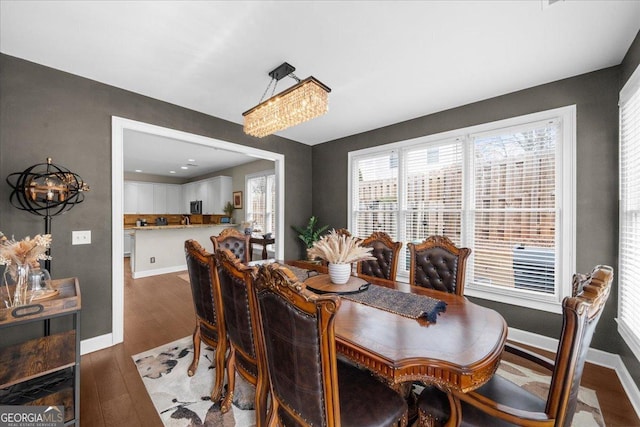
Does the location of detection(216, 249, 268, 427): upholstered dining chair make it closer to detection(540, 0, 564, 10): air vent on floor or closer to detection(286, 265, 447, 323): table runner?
detection(286, 265, 447, 323): table runner

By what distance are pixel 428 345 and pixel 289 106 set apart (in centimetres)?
189

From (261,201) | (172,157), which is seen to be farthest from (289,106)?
(172,157)

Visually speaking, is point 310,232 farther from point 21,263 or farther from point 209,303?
point 21,263

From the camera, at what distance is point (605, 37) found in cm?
198

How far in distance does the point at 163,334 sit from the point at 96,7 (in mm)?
2986

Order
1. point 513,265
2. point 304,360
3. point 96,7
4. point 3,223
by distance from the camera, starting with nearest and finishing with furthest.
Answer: point 304,360 < point 96,7 < point 3,223 < point 513,265

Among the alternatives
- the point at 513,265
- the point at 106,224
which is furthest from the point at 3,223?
the point at 513,265

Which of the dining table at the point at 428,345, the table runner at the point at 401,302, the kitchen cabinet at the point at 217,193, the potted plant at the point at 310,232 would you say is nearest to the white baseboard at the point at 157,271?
the kitchen cabinet at the point at 217,193

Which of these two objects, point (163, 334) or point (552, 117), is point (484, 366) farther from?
point (163, 334)

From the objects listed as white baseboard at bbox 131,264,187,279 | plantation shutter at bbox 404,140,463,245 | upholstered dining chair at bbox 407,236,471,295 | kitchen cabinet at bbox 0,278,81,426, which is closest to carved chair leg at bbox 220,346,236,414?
kitchen cabinet at bbox 0,278,81,426

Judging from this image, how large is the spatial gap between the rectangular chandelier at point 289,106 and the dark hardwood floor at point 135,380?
2.34m

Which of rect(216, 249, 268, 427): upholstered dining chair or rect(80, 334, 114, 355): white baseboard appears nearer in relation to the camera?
rect(216, 249, 268, 427): upholstered dining chair

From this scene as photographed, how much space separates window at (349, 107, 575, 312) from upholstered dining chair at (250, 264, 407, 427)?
2414 mm

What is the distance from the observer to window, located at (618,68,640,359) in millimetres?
1923
